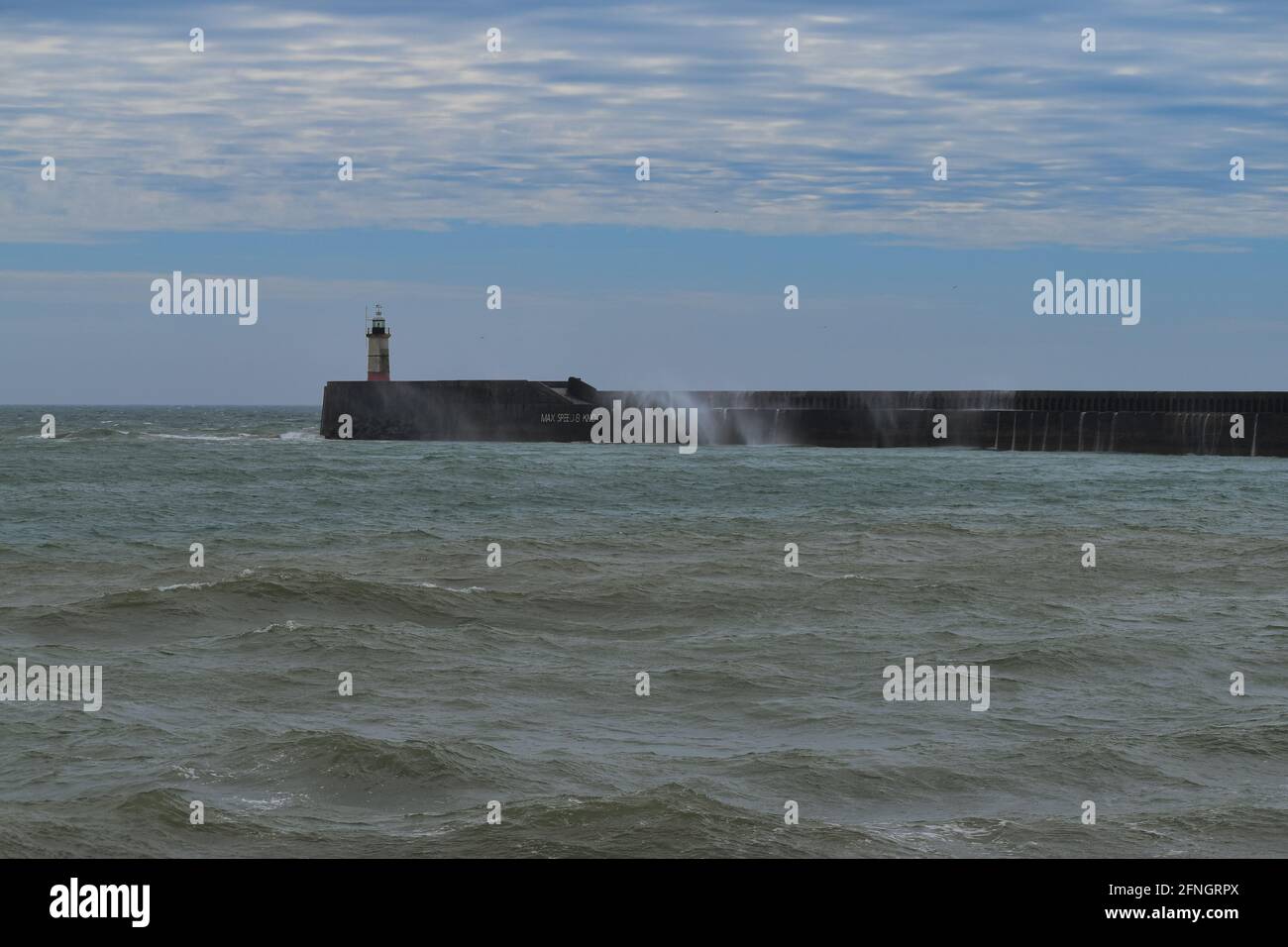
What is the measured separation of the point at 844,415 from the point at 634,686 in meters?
48.5

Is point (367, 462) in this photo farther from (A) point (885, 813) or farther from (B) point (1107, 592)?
(A) point (885, 813)

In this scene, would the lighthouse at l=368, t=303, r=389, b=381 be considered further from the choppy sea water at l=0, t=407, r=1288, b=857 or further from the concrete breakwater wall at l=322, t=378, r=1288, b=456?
the choppy sea water at l=0, t=407, r=1288, b=857

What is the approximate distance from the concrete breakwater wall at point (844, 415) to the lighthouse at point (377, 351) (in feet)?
1.94

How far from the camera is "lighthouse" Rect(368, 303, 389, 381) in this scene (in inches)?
2378

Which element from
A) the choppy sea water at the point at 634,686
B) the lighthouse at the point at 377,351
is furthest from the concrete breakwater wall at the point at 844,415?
the choppy sea water at the point at 634,686

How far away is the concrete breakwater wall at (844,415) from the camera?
2128 inches

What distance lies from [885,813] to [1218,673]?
17.3 feet

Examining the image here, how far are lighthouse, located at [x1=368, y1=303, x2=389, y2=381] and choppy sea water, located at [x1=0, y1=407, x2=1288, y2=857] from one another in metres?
33.1

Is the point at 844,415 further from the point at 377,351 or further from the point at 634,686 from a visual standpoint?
the point at 634,686

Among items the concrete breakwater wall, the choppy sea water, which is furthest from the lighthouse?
the choppy sea water

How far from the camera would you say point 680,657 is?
13.4 metres

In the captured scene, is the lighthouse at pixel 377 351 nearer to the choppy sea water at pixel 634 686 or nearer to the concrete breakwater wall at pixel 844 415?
the concrete breakwater wall at pixel 844 415


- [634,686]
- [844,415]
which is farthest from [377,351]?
[634,686]
